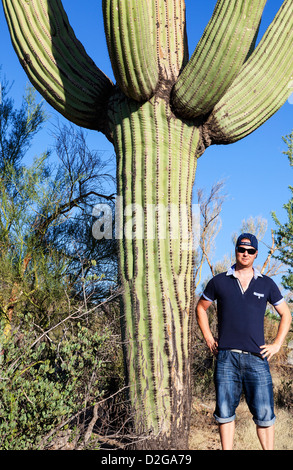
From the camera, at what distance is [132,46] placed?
4215 mm

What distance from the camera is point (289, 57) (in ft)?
17.0

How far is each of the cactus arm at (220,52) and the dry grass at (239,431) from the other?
368 cm

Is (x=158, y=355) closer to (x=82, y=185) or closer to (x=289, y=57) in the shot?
(x=289, y=57)

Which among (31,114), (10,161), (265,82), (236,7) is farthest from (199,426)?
(31,114)

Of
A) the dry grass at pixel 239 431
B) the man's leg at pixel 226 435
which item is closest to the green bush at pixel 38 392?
the man's leg at pixel 226 435

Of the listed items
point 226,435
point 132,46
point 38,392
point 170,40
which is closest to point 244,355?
point 226,435

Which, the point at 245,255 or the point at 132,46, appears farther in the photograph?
the point at 132,46

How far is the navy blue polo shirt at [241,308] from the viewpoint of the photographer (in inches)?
144

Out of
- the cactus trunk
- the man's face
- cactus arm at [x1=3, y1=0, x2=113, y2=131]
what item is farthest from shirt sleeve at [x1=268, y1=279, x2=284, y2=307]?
cactus arm at [x1=3, y1=0, x2=113, y2=131]

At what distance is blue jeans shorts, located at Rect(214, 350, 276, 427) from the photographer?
3.66m

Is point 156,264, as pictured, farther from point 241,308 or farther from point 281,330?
point 281,330

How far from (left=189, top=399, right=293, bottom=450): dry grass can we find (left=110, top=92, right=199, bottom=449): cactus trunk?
1.20 meters

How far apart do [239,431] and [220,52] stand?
14.1ft

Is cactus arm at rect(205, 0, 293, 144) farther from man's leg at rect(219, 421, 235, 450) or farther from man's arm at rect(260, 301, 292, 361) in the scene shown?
man's leg at rect(219, 421, 235, 450)
